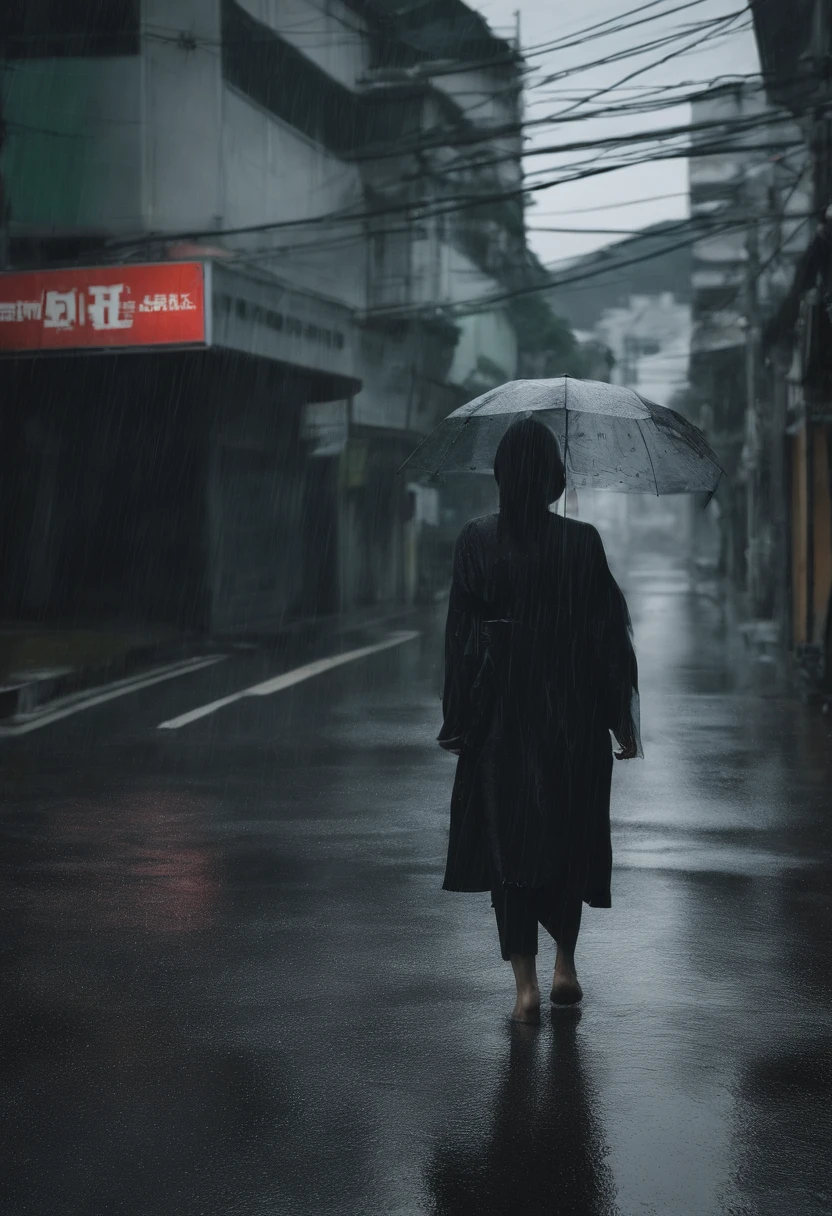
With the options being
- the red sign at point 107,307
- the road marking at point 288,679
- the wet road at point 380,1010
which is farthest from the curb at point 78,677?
the red sign at point 107,307

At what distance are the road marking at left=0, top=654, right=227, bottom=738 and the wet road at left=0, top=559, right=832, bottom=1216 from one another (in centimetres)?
241

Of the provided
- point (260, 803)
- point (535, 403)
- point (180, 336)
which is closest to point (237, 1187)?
point (535, 403)

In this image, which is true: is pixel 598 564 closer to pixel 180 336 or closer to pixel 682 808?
pixel 682 808

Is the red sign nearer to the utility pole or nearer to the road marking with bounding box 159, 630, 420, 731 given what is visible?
the road marking with bounding box 159, 630, 420, 731

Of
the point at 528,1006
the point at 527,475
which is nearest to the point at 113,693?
the point at 528,1006

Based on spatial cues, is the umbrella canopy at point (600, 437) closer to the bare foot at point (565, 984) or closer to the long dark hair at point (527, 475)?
the long dark hair at point (527, 475)

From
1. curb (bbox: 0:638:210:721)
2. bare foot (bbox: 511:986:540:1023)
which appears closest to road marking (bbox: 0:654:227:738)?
curb (bbox: 0:638:210:721)

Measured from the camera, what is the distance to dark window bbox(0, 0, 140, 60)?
2136cm

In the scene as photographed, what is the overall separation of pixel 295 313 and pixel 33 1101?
62.9 ft

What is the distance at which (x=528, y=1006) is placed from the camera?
475 cm

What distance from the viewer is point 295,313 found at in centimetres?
2238

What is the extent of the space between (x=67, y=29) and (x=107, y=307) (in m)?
4.89

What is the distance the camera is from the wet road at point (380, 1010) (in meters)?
3.62

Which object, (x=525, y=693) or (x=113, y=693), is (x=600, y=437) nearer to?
(x=525, y=693)
